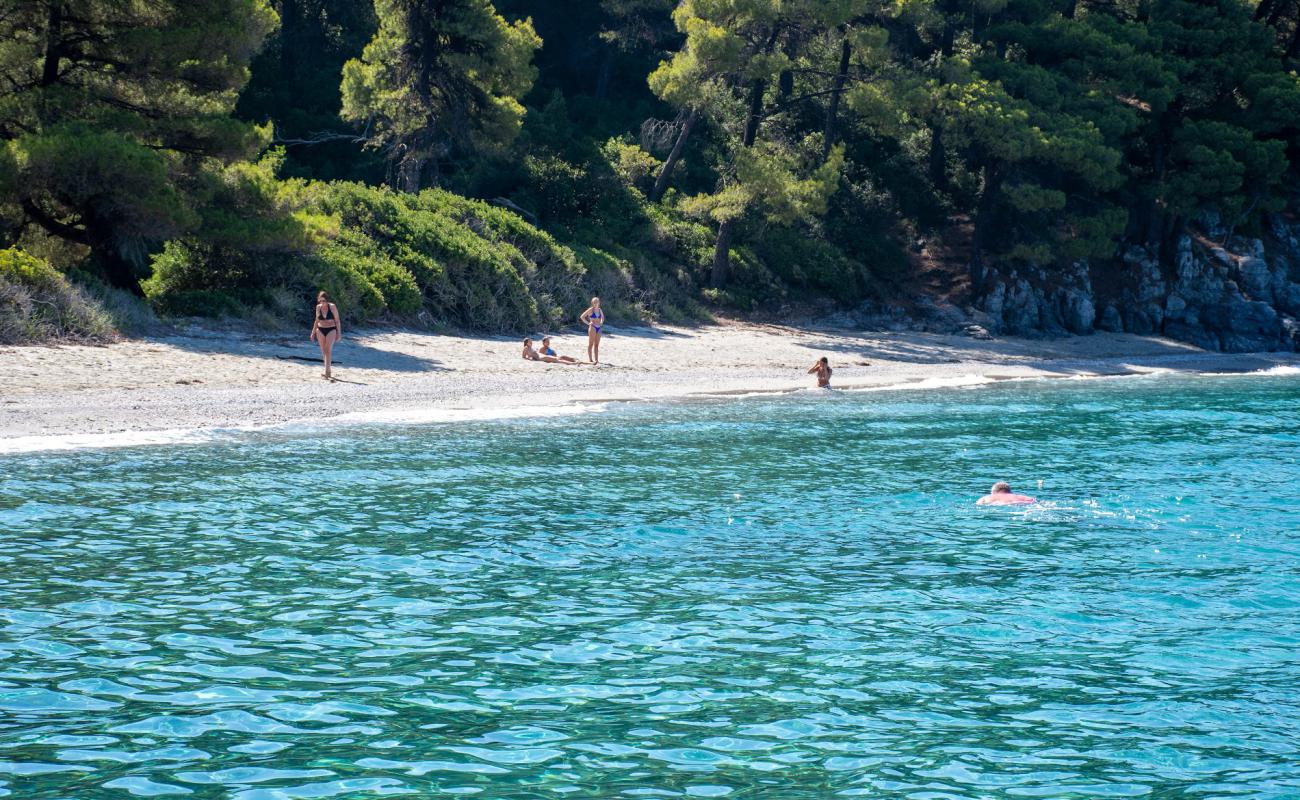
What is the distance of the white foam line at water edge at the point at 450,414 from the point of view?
19312mm

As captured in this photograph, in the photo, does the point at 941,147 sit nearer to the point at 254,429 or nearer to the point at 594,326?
the point at 594,326

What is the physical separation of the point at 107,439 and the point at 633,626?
10.2 meters

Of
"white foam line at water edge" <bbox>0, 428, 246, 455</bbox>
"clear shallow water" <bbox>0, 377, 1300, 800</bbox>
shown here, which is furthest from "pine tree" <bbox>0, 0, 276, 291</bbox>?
"clear shallow water" <bbox>0, 377, 1300, 800</bbox>

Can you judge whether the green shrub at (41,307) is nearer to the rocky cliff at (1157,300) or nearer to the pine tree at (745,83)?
the pine tree at (745,83)

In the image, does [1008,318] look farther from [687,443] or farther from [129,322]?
[129,322]

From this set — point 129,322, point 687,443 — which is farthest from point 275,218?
point 687,443

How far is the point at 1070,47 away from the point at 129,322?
32.2 metres

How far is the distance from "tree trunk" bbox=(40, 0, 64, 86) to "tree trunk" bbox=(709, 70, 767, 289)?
19379 millimetres

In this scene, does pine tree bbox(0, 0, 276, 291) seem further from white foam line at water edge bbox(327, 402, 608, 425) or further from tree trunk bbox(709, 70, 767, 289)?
tree trunk bbox(709, 70, 767, 289)

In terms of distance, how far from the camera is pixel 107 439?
53.4 ft

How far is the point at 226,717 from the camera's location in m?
6.95

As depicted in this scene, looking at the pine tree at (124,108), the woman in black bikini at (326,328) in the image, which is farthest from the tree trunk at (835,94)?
the woman in black bikini at (326,328)

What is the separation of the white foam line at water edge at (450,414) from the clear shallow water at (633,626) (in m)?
2.43

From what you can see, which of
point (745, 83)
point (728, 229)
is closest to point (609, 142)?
point (745, 83)
